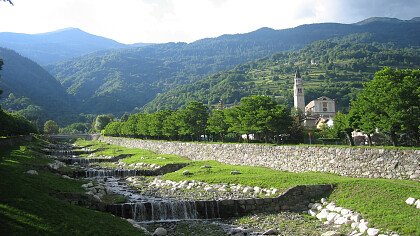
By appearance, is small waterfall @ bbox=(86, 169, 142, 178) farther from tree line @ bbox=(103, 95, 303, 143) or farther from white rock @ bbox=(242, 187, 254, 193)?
white rock @ bbox=(242, 187, 254, 193)

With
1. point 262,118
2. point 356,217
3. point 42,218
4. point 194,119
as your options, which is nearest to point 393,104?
point 356,217

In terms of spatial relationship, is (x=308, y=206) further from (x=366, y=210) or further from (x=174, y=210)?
(x=174, y=210)

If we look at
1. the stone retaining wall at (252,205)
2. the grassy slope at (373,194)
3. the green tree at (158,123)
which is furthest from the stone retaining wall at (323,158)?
the green tree at (158,123)

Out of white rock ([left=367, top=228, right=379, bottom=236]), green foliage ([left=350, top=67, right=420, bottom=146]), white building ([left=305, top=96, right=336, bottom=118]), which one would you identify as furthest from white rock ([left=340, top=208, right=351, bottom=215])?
white building ([left=305, top=96, right=336, bottom=118])

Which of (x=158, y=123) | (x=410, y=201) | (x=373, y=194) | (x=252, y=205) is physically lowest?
(x=252, y=205)

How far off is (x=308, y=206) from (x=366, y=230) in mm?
6245

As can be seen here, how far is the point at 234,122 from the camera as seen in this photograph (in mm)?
54438

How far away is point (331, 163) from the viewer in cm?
3114

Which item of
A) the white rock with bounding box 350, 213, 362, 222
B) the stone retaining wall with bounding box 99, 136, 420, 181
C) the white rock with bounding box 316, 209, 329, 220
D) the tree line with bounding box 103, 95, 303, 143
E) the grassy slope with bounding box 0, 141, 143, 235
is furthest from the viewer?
the tree line with bounding box 103, 95, 303, 143

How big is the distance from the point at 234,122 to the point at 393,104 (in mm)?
26047

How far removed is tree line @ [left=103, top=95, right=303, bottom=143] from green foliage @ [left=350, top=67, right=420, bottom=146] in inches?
549

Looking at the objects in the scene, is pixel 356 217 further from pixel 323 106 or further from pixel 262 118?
pixel 323 106

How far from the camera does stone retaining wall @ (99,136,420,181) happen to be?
2495cm

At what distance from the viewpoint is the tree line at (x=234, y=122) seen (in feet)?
161
